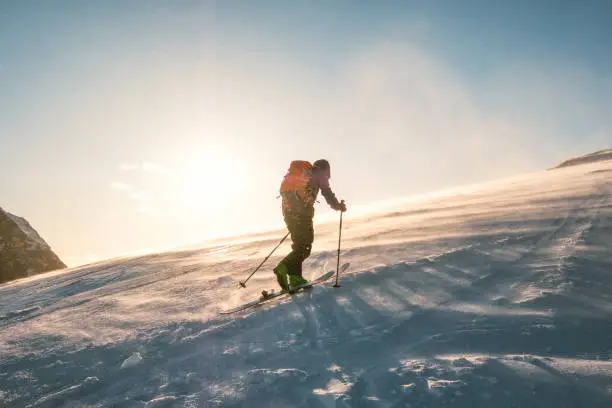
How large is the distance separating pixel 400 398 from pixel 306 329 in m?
1.34

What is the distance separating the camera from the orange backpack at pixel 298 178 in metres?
5.70

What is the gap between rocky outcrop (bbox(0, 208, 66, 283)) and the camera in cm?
1572

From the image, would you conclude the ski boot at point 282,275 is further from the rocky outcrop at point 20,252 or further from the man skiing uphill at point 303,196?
the rocky outcrop at point 20,252

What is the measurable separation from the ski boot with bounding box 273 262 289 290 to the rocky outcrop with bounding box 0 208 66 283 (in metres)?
15.9

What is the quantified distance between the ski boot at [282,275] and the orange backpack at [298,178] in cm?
111

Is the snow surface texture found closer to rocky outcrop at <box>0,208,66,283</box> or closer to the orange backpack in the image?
the orange backpack

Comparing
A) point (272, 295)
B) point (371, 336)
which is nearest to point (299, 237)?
point (272, 295)

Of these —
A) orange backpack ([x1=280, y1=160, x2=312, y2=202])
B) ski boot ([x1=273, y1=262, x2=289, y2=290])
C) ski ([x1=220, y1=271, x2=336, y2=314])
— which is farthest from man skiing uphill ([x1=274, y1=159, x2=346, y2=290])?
ski ([x1=220, y1=271, x2=336, y2=314])

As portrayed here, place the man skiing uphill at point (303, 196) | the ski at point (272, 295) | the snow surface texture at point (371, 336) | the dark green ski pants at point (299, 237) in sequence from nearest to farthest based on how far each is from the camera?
the snow surface texture at point (371, 336) < the ski at point (272, 295) < the dark green ski pants at point (299, 237) < the man skiing uphill at point (303, 196)

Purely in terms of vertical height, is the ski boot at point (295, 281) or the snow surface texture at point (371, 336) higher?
the ski boot at point (295, 281)

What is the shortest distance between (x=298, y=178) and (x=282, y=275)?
5.00 ft

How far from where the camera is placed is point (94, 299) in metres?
6.00

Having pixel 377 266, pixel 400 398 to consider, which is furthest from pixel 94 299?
pixel 400 398

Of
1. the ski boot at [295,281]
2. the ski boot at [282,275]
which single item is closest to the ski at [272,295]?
the ski boot at [295,281]
